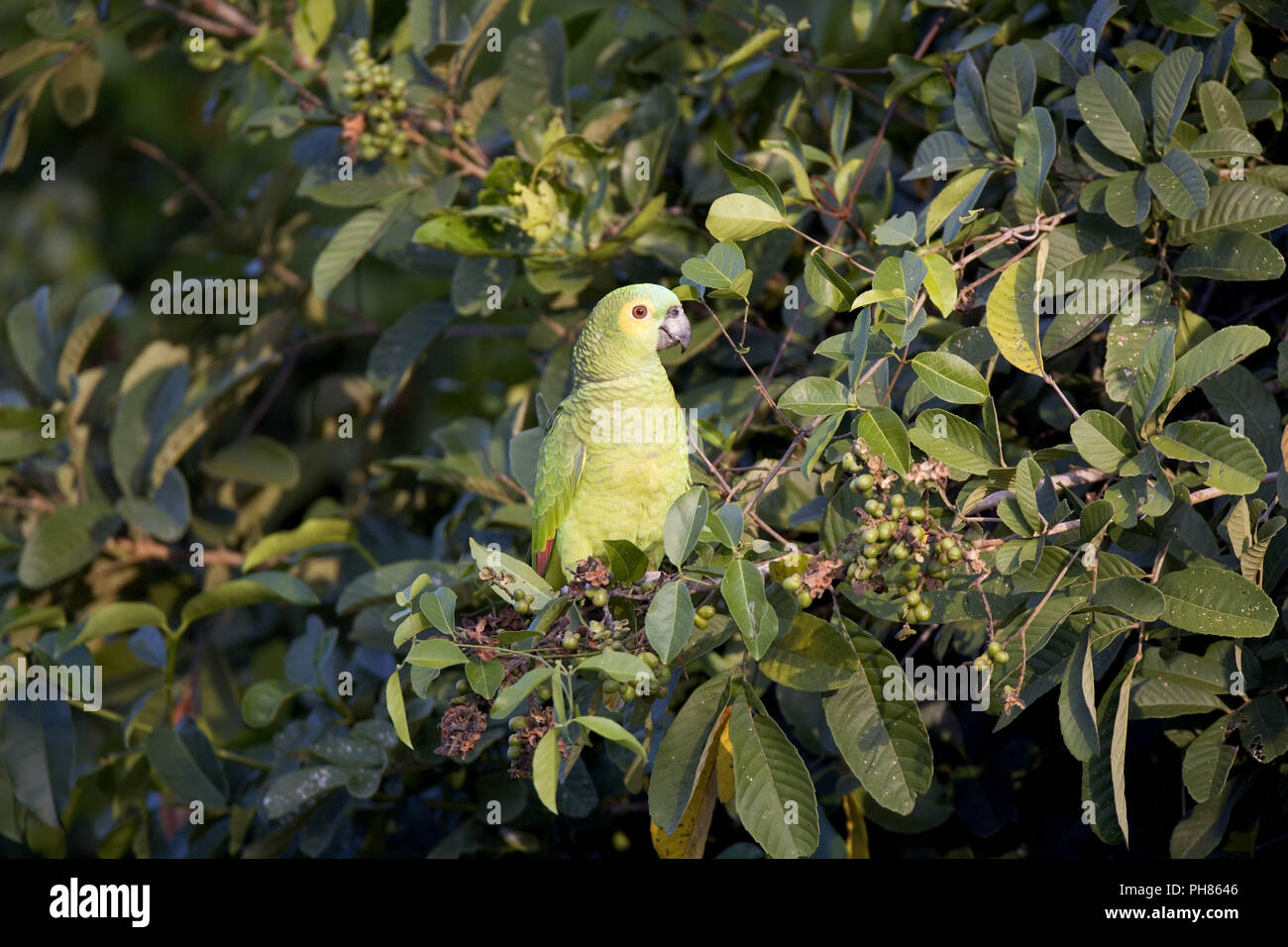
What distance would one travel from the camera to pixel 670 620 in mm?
1424

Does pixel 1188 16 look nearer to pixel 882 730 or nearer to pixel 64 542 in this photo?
pixel 882 730

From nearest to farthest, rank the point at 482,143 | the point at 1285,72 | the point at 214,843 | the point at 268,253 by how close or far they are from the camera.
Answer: the point at 1285,72, the point at 214,843, the point at 482,143, the point at 268,253

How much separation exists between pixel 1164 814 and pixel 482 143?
7.93 ft

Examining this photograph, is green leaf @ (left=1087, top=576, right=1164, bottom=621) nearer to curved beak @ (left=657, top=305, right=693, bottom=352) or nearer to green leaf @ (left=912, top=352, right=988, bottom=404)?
green leaf @ (left=912, top=352, right=988, bottom=404)

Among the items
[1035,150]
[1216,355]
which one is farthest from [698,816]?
[1035,150]

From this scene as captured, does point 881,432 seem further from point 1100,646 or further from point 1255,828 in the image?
point 1255,828

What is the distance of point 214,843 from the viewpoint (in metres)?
2.70

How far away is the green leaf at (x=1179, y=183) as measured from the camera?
69.9 inches

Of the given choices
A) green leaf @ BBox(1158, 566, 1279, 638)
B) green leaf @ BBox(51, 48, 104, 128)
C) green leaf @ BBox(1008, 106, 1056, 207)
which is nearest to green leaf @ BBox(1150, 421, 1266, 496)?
green leaf @ BBox(1158, 566, 1279, 638)

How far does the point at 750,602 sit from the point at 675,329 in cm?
68

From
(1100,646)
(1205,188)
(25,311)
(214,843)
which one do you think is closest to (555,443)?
(1100,646)

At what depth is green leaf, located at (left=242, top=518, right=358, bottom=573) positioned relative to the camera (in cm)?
287

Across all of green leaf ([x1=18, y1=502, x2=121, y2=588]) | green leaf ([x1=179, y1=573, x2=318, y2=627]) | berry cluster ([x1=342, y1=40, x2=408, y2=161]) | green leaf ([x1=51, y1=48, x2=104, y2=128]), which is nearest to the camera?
berry cluster ([x1=342, y1=40, x2=408, y2=161])

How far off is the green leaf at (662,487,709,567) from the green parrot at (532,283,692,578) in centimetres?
45
